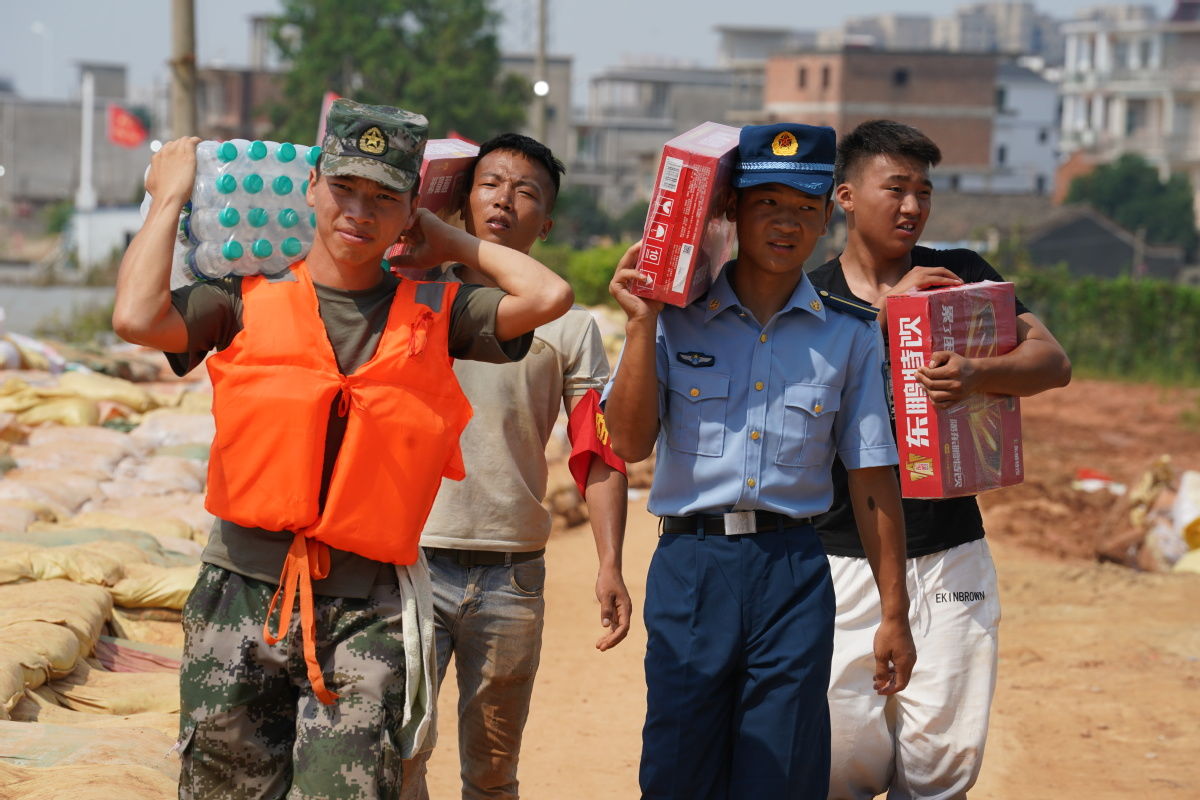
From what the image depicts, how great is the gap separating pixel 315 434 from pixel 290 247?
1.52ft

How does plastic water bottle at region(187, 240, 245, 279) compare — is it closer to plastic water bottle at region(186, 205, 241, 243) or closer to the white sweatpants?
plastic water bottle at region(186, 205, 241, 243)

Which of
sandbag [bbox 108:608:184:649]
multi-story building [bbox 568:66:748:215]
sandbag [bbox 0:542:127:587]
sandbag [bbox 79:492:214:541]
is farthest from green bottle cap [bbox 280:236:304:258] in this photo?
multi-story building [bbox 568:66:748:215]

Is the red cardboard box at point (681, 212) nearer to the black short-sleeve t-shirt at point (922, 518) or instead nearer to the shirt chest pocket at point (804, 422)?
the shirt chest pocket at point (804, 422)

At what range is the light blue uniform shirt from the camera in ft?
11.3

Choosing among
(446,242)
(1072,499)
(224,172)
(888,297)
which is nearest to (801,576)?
(888,297)

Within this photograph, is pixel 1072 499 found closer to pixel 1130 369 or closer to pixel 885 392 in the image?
A: pixel 885 392

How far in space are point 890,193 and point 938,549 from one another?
995 millimetres

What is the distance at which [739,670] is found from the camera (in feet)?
11.3

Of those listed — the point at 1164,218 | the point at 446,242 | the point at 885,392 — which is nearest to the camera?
the point at 446,242

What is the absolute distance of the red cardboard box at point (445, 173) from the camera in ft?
13.0

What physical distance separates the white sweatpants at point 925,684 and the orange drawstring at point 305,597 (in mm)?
1632

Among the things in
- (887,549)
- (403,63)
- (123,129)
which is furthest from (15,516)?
(403,63)

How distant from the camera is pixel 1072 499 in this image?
13297 mm

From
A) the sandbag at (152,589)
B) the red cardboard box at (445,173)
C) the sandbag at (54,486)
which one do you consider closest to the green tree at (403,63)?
the sandbag at (54,486)
